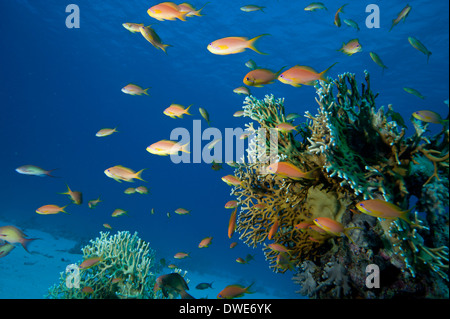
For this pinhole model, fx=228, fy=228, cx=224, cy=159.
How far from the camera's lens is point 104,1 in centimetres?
2352

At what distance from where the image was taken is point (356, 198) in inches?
131

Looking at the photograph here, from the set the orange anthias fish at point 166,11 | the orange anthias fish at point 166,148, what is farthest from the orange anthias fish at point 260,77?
the orange anthias fish at point 166,11

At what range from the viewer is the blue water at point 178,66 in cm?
2120

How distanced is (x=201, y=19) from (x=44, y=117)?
79571mm

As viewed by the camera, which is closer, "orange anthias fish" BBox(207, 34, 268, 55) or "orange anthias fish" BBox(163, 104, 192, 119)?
"orange anthias fish" BBox(207, 34, 268, 55)

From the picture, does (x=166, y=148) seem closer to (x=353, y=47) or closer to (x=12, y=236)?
(x=12, y=236)

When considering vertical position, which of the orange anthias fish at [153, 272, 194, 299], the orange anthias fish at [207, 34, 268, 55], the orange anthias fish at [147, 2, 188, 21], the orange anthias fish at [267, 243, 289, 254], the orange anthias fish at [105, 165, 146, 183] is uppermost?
the orange anthias fish at [147, 2, 188, 21]

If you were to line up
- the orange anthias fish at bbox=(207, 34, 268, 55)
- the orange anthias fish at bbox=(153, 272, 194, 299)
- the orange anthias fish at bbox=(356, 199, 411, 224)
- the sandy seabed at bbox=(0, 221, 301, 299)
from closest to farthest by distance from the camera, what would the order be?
1. the orange anthias fish at bbox=(356, 199, 411, 224)
2. the orange anthias fish at bbox=(207, 34, 268, 55)
3. the orange anthias fish at bbox=(153, 272, 194, 299)
4. the sandy seabed at bbox=(0, 221, 301, 299)

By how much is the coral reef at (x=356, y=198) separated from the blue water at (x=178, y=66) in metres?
6.02

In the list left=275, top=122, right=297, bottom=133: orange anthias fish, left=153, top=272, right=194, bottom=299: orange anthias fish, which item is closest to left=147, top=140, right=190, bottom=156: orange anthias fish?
left=275, top=122, right=297, bottom=133: orange anthias fish

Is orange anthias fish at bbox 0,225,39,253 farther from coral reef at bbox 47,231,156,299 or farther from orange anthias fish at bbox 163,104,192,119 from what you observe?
orange anthias fish at bbox 163,104,192,119

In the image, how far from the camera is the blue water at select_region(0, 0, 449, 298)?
21.2 metres

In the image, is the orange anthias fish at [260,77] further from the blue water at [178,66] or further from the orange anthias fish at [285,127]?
the blue water at [178,66]

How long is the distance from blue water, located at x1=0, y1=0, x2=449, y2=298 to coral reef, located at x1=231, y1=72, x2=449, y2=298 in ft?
19.7
